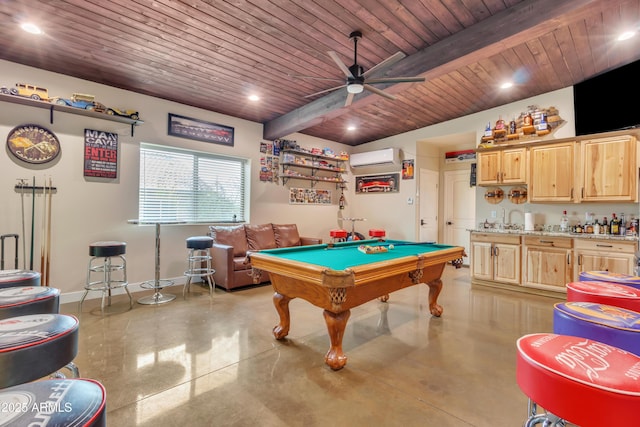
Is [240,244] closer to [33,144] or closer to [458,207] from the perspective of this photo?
[33,144]

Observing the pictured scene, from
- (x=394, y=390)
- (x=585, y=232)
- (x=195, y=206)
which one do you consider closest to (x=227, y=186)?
(x=195, y=206)

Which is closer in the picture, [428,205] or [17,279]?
[17,279]

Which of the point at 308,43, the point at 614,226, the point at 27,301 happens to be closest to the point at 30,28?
the point at 308,43

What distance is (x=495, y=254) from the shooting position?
15.6 feet

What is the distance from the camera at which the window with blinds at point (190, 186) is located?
4.59 meters

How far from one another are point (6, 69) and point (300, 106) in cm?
361

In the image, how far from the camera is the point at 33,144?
358 cm

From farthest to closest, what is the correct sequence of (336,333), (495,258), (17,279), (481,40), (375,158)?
(375,158)
(495,258)
(481,40)
(336,333)
(17,279)

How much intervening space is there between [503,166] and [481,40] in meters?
2.49

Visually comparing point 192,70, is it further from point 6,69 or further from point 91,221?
point 91,221

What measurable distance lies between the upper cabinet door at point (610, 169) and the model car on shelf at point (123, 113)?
245 inches

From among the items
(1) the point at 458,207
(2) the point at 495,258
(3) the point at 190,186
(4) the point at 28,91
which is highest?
(4) the point at 28,91

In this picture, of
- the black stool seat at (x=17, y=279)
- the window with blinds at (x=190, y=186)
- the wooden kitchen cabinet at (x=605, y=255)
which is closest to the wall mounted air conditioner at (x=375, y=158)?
the window with blinds at (x=190, y=186)

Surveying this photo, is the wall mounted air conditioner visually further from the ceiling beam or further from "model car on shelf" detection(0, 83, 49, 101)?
"model car on shelf" detection(0, 83, 49, 101)
